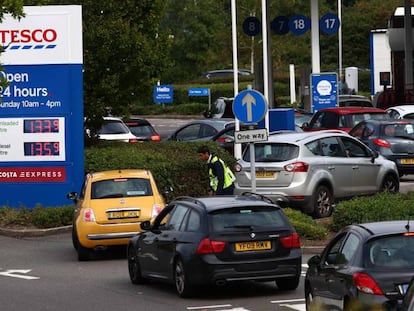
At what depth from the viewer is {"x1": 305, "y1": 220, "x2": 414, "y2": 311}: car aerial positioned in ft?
36.6

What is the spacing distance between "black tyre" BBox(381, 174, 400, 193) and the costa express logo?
7.86 m

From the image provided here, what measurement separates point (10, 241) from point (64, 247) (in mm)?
1709

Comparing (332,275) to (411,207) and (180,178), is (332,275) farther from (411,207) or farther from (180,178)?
(180,178)

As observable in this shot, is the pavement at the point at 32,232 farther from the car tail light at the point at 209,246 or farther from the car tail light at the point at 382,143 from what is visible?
the car tail light at the point at 209,246

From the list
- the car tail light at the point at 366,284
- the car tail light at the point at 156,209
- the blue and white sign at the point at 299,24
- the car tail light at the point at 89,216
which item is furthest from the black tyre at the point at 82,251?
the blue and white sign at the point at 299,24

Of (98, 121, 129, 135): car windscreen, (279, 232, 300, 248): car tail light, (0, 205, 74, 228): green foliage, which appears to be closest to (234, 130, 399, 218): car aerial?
(0, 205, 74, 228): green foliage

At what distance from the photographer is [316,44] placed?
4194cm

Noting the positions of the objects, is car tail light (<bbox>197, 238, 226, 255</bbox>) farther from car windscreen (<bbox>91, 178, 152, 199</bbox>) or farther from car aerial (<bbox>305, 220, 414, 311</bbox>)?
car windscreen (<bbox>91, 178, 152, 199</bbox>)

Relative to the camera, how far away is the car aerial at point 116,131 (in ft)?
120

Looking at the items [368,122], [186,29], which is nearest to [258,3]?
[186,29]

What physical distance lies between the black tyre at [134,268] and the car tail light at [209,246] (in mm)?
2177

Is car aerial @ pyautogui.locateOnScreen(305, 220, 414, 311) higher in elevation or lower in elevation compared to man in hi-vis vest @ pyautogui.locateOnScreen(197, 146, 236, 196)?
lower

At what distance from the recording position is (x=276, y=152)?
24.1 meters

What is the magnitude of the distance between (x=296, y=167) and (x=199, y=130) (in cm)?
1256
